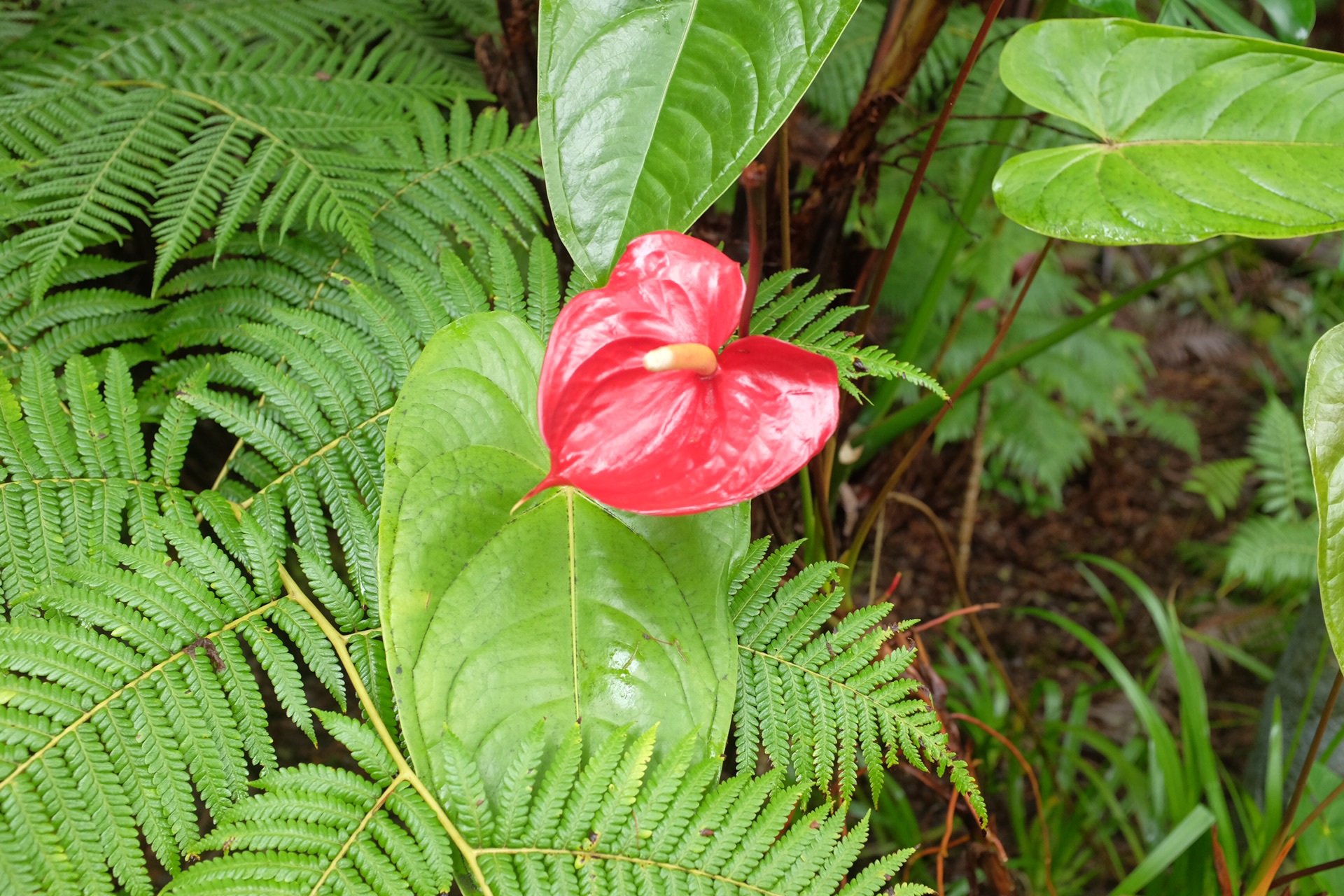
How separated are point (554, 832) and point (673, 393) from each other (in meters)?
0.36

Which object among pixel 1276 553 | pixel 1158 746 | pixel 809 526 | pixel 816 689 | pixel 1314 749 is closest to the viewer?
pixel 816 689

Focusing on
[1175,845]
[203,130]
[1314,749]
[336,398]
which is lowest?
[1175,845]

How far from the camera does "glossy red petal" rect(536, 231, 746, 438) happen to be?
0.54m

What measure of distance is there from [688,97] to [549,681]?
457 mm

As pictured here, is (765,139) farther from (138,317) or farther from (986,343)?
(986,343)

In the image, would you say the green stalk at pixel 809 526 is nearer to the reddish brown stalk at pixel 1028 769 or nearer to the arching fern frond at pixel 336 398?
the reddish brown stalk at pixel 1028 769

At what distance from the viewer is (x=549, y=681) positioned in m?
0.59

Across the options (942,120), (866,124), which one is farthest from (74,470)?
(866,124)

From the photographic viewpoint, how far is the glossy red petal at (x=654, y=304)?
0.54m

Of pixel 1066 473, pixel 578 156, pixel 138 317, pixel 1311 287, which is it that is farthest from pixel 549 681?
pixel 1311 287

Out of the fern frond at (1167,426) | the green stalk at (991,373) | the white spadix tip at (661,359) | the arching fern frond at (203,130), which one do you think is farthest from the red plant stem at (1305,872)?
the fern frond at (1167,426)

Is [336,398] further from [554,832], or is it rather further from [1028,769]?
[1028,769]

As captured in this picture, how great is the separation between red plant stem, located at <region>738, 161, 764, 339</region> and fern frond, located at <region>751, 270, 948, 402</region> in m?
0.08

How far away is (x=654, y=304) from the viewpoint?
56cm
